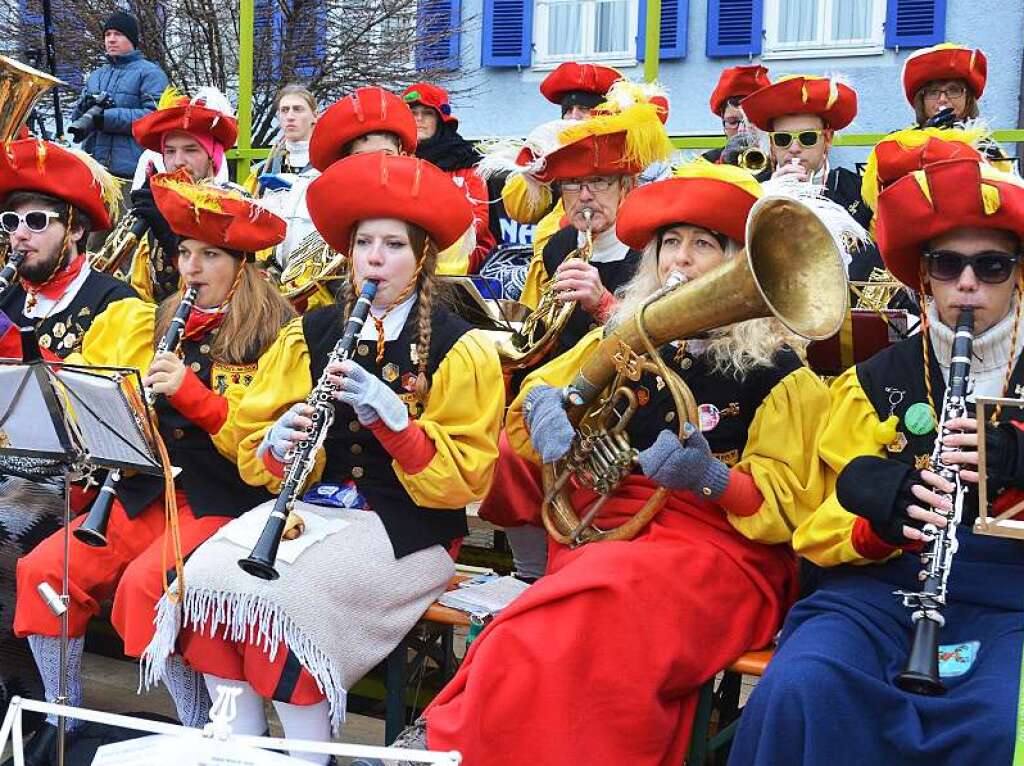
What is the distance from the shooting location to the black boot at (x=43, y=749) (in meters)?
3.89

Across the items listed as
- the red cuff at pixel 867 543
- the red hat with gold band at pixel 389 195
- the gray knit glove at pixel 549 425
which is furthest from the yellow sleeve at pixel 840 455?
the red hat with gold band at pixel 389 195

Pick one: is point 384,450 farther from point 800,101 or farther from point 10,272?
point 800,101

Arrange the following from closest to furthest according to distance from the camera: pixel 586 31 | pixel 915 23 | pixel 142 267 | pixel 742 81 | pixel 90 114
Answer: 1. pixel 142 267
2. pixel 742 81
3. pixel 90 114
4. pixel 915 23
5. pixel 586 31

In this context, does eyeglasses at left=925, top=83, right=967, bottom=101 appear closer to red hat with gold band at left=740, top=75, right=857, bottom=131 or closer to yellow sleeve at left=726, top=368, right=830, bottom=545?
red hat with gold band at left=740, top=75, right=857, bottom=131

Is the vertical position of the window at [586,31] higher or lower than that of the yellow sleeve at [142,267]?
higher

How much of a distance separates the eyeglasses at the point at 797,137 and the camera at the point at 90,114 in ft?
16.6

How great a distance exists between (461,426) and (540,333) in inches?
39.8

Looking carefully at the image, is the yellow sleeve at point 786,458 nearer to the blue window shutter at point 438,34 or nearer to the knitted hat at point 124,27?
the knitted hat at point 124,27

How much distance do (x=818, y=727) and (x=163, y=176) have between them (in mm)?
3022

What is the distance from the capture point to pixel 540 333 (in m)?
4.73

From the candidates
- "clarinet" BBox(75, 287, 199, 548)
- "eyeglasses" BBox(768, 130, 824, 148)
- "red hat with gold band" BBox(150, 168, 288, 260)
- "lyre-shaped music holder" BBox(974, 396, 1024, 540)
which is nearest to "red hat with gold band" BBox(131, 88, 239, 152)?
"red hat with gold band" BBox(150, 168, 288, 260)

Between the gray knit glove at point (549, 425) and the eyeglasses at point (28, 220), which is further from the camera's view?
the eyeglasses at point (28, 220)

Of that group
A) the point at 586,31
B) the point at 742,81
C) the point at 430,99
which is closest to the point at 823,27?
the point at 586,31

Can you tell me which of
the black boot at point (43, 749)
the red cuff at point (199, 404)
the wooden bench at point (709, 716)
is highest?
the red cuff at point (199, 404)
